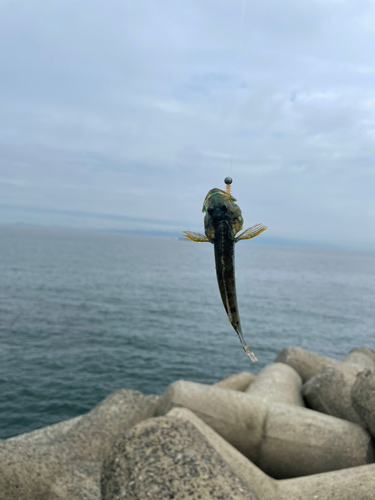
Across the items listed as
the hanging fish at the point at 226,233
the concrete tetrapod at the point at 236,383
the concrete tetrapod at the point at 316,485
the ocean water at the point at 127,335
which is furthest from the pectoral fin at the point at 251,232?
the ocean water at the point at 127,335

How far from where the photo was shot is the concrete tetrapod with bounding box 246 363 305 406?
12.4m

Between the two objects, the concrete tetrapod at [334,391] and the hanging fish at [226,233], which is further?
the concrete tetrapod at [334,391]

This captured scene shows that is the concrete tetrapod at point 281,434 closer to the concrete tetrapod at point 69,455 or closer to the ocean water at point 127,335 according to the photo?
the concrete tetrapod at point 69,455

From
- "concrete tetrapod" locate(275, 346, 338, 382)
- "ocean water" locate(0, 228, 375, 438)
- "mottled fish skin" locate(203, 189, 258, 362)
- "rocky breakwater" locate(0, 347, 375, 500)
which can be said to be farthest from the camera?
"ocean water" locate(0, 228, 375, 438)

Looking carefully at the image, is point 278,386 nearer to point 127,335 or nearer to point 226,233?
point 226,233

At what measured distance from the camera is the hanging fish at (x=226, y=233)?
1793 mm

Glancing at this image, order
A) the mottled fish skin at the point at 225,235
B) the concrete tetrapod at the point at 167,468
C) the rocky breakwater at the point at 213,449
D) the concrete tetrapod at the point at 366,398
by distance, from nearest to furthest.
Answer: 1. the mottled fish skin at the point at 225,235
2. the concrete tetrapod at the point at 167,468
3. the rocky breakwater at the point at 213,449
4. the concrete tetrapod at the point at 366,398

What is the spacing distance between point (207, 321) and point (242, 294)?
72.5 feet

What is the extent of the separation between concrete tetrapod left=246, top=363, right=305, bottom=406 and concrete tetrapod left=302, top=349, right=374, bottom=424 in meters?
0.60

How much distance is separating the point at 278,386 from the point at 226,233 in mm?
12776

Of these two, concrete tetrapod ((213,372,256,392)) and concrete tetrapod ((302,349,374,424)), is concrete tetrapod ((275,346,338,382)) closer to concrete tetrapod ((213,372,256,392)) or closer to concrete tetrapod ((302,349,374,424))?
concrete tetrapod ((213,372,256,392))

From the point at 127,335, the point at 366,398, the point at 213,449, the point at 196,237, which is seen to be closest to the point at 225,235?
the point at 196,237

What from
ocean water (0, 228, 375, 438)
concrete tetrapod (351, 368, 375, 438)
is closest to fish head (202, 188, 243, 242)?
concrete tetrapod (351, 368, 375, 438)

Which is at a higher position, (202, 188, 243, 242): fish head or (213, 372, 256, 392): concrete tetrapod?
(202, 188, 243, 242): fish head
